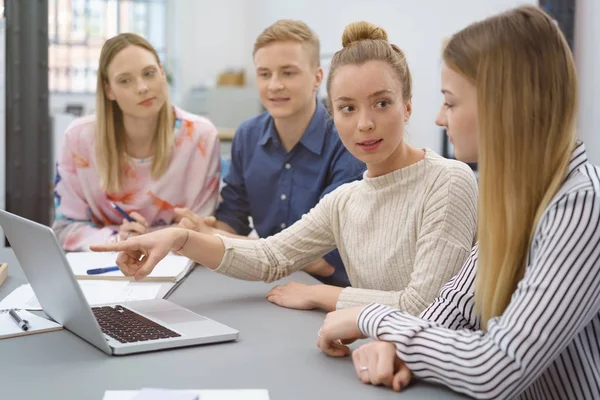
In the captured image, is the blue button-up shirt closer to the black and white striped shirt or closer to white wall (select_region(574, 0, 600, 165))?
the black and white striped shirt

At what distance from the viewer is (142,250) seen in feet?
4.24

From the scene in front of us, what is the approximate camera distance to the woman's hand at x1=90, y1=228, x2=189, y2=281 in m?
1.25

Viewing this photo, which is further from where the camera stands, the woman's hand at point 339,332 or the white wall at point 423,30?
the white wall at point 423,30

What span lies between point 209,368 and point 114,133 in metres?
1.30

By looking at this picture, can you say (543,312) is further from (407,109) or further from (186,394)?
(407,109)

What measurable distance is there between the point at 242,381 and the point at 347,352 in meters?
0.18

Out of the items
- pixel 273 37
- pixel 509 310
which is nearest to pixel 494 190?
pixel 509 310

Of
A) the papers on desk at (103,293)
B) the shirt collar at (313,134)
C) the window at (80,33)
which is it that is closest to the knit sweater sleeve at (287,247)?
the papers on desk at (103,293)

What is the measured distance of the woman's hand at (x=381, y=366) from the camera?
870mm

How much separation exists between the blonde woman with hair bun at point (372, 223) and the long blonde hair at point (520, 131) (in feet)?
1.10

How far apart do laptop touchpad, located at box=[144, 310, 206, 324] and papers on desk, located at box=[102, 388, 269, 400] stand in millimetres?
315

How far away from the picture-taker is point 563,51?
2.90 feet

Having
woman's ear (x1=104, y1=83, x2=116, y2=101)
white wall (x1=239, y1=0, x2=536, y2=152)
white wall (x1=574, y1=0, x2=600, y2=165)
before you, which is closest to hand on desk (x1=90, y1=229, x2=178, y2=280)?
woman's ear (x1=104, y1=83, x2=116, y2=101)

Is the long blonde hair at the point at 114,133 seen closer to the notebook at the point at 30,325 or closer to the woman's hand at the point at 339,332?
the notebook at the point at 30,325
